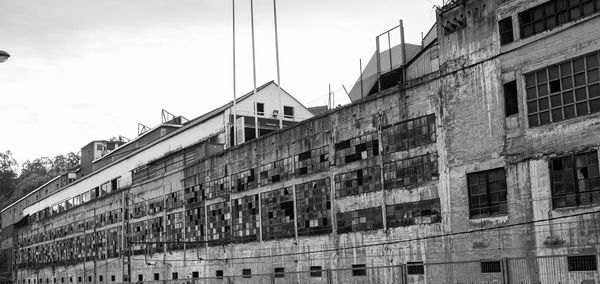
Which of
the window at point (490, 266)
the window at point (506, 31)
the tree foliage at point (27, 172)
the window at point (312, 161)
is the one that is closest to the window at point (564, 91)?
the window at point (506, 31)

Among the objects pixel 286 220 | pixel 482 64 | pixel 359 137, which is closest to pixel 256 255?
pixel 286 220

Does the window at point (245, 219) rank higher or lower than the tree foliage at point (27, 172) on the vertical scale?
lower

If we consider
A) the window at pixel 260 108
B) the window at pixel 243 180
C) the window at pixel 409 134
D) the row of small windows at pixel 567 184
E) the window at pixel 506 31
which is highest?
the window at pixel 260 108

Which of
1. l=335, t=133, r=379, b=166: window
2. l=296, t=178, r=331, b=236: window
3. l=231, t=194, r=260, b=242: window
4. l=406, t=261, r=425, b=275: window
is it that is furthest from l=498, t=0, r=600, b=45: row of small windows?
l=231, t=194, r=260, b=242: window

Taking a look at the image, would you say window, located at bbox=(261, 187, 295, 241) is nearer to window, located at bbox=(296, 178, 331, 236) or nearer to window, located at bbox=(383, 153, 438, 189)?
window, located at bbox=(296, 178, 331, 236)

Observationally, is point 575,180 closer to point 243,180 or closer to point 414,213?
point 414,213

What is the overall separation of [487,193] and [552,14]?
665 centimetres

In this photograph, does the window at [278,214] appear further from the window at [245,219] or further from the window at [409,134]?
the window at [409,134]

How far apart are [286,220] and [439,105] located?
1170 cm

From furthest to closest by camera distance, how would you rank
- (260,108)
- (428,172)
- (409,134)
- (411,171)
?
(260,108), (409,134), (411,171), (428,172)

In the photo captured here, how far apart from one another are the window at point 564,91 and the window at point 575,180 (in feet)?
4.73

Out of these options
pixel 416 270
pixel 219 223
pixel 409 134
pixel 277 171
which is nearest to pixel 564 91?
pixel 409 134

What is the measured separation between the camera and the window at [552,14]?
21.7 metres

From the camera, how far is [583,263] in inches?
826
